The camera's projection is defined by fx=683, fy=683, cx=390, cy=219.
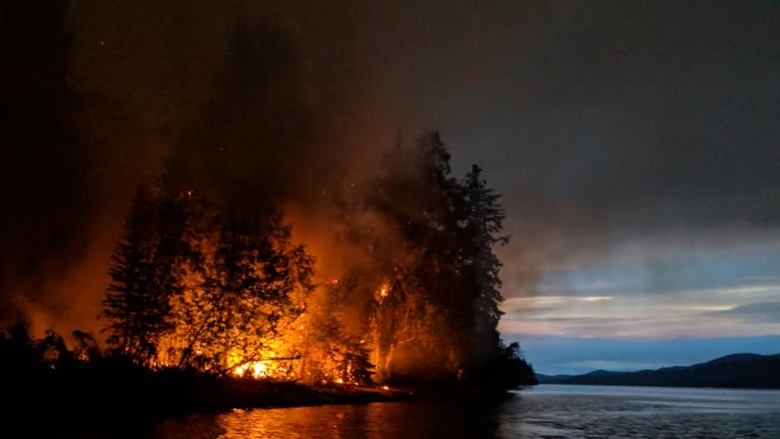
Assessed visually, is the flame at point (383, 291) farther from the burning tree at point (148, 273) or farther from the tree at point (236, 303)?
the burning tree at point (148, 273)

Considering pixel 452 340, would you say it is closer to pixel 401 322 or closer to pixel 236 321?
pixel 401 322

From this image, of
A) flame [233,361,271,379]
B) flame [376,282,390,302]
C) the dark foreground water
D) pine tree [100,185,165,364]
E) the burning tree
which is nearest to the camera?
the dark foreground water

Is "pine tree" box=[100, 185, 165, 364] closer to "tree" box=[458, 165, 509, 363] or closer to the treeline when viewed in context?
the treeline

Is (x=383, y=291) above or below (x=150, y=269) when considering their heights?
above

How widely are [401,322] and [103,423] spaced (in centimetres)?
3410

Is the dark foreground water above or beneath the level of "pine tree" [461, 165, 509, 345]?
beneath

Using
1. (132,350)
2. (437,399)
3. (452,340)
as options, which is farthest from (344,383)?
(132,350)

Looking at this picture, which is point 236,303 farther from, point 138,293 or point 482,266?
point 482,266

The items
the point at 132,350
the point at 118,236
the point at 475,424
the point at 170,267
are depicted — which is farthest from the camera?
Result: the point at 118,236

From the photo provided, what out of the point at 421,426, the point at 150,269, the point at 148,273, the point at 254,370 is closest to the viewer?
the point at 421,426

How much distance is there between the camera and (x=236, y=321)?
39.4 metres

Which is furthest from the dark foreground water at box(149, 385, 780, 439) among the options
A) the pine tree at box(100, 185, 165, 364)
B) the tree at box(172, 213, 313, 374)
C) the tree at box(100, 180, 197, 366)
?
the tree at box(100, 180, 197, 366)

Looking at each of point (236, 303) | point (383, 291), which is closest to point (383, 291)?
point (383, 291)

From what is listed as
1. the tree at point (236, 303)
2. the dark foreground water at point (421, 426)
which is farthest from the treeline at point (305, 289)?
the dark foreground water at point (421, 426)
